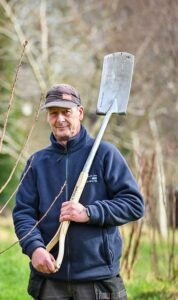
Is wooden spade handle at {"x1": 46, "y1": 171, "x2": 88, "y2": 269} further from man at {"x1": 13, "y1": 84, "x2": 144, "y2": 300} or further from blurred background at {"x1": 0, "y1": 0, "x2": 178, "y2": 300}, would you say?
blurred background at {"x1": 0, "y1": 0, "x2": 178, "y2": 300}

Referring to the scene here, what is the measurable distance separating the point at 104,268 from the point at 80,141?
2.27 feet

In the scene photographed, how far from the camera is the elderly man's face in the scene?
11.6 ft

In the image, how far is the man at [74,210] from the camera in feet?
11.2

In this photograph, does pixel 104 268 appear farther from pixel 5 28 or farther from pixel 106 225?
pixel 5 28

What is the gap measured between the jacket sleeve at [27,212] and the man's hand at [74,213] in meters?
0.21

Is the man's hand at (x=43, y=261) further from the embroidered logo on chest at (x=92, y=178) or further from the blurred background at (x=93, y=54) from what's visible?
the blurred background at (x=93, y=54)

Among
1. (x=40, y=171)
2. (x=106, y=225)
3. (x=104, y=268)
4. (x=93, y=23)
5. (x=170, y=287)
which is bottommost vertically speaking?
(x=170, y=287)

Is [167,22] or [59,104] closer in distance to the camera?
[59,104]

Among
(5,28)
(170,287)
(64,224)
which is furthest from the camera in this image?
(5,28)

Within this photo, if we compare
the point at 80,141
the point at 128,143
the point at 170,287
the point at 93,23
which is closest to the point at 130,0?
the point at 93,23

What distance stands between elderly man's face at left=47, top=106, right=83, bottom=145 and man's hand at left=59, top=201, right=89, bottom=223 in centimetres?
39

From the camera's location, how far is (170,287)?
259 inches

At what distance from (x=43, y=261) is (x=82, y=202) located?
38 cm

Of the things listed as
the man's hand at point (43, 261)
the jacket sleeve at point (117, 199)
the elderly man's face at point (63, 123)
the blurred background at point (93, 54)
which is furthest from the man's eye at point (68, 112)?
the blurred background at point (93, 54)
